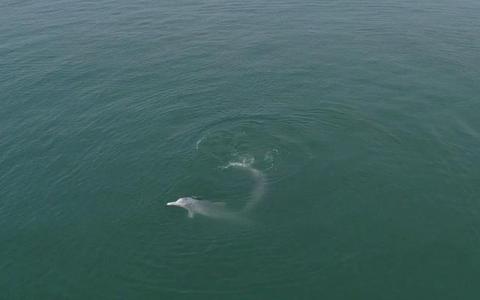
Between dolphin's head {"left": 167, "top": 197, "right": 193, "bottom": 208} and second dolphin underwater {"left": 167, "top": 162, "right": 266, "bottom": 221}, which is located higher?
dolphin's head {"left": 167, "top": 197, "right": 193, "bottom": 208}

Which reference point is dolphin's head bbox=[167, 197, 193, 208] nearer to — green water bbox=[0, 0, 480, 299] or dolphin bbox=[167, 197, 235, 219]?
dolphin bbox=[167, 197, 235, 219]

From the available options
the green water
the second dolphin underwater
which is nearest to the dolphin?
the second dolphin underwater

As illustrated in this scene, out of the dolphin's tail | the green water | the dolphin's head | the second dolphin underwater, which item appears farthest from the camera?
the dolphin's tail

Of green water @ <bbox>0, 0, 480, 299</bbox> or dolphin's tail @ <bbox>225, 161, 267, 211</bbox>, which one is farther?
dolphin's tail @ <bbox>225, 161, 267, 211</bbox>

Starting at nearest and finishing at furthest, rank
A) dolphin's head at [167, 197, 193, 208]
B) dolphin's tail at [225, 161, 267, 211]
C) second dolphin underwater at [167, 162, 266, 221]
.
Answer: second dolphin underwater at [167, 162, 266, 221] → dolphin's head at [167, 197, 193, 208] → dolphin's tail at [225, 161, 267, 211]

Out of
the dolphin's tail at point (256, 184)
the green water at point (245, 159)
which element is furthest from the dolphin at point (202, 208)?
the dolphin's tail at point (256, 184)

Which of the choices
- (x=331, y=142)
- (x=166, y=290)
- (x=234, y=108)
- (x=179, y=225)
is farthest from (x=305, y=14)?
(x=166, y=290)
